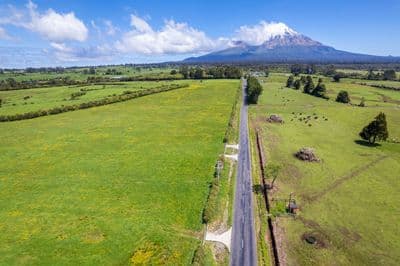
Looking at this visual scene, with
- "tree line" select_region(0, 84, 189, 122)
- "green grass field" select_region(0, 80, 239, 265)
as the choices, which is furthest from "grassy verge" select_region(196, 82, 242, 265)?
"tree line" select_region(0, 84, 189, 122)

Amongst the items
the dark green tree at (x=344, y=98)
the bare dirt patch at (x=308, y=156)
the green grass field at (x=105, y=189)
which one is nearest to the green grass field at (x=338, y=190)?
the bare dirt patch at (x=308, y=156)

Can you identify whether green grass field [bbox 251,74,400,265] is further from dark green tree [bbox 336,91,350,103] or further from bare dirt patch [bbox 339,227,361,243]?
dark green tree [bbox 336,91,350,103]

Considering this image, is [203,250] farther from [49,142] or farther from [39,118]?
[39,118]

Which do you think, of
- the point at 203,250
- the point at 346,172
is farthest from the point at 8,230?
the point at 346,172

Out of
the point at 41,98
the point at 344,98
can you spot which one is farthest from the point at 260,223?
the point at 41,98

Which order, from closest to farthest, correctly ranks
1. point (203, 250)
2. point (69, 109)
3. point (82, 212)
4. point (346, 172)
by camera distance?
point (203, 250), point (82, 212), point (346, 172), point (69, 109)

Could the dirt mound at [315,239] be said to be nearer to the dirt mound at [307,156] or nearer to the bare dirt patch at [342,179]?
the bare dirt patch at [342,179]
